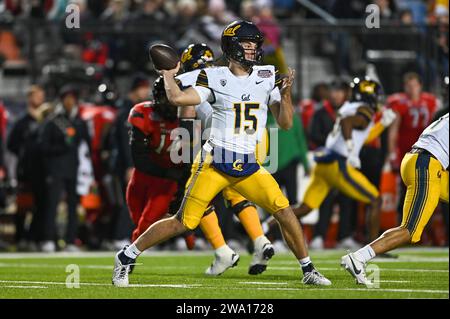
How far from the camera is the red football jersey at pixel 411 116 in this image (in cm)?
1589

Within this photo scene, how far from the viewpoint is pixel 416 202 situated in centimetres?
912

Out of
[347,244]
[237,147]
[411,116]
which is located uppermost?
[237,147]

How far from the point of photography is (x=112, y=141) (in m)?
15.2

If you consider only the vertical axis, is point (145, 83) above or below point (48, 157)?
above

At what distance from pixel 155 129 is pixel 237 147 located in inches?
73.8

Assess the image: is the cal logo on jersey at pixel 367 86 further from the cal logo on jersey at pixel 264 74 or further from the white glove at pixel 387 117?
the cal logo on jersey at pixel 264 74

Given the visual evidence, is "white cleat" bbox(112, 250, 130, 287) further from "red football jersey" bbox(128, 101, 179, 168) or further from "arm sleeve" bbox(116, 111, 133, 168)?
"arm sleeve" bbox(116, 111, 133, 168)

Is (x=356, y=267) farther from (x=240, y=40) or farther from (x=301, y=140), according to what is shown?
(x=301, y=140)

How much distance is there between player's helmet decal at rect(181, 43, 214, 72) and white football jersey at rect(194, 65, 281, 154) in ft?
4.89

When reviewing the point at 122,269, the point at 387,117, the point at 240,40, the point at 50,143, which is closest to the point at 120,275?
the point at 122,269
